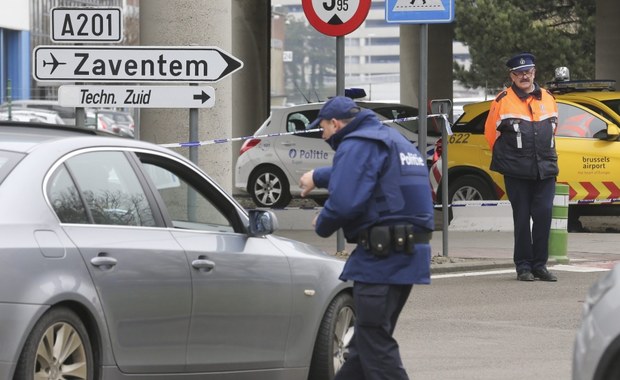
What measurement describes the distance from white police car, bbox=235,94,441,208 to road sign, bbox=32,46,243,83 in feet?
36.7

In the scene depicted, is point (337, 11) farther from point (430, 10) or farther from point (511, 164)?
point (511, 164)

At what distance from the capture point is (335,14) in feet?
47.5

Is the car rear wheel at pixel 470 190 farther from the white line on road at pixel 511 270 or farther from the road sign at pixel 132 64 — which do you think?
the road sign at pixel 132 64

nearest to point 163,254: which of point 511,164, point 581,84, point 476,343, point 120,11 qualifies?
point 476,343

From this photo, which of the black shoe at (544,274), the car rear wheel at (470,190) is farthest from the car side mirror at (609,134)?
the black shoe at (544,274)

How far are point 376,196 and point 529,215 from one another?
721 centimetres

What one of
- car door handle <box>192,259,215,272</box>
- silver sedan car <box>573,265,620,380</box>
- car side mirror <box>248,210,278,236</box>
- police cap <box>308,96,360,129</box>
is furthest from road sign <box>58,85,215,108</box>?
silver sedan car <box>573,265,620,380</box>

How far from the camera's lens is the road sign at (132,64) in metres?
12.4

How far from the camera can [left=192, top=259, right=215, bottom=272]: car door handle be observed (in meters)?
7.40

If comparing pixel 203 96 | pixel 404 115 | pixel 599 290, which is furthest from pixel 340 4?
pixel 404 115

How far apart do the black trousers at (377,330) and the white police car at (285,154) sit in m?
16.7

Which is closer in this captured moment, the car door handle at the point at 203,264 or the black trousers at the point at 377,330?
the black trousers at the point at 377,330

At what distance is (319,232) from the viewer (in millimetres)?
7027

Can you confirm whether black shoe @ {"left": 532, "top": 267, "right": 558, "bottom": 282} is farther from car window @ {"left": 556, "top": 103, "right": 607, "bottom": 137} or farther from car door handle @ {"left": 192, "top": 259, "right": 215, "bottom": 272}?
car door handle @ {"left": 192, "top": 259, "right": 215, "bottom": 272}
